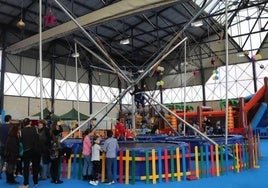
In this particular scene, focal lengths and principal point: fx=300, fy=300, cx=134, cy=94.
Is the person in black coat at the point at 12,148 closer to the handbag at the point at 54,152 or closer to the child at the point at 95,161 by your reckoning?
the handbag at the point at 54,152

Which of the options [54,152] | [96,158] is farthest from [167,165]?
[54,152]

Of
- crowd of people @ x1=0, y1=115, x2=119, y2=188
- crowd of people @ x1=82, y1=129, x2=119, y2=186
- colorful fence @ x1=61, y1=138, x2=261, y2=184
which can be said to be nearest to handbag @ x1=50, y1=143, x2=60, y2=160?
crowd of people @ x1=0, y1=115, x2=119, y2=188

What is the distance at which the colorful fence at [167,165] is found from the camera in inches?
265

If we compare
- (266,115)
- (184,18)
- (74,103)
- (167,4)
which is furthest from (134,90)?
(74,103)

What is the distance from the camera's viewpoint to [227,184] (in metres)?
6.31

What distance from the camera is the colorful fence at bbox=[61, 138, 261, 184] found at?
674 cm

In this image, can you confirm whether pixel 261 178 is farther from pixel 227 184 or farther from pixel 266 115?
pixel 266 115

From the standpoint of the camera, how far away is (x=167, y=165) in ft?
22.4

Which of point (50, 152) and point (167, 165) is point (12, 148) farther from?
point (167, 165)

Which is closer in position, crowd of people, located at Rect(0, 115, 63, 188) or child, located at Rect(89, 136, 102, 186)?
crowd of people, located at Rect(0, 115, 63, 188)

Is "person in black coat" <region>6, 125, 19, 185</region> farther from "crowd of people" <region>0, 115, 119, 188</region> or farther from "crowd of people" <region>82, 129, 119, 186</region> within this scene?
"crowd of people" <region>82, 129, 119, 186</region>

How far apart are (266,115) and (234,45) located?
452 inches

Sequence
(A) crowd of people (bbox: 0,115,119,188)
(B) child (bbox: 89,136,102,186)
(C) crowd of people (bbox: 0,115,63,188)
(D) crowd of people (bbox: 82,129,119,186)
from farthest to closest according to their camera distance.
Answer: (B) child (bbox: 89,136,102,186), (D) crowd of people (bbox: 82,129,119,186), (A) crowd of people (bbox: 0,115,119,188), (C) crowd of people (bbox: 0,115,63,188)

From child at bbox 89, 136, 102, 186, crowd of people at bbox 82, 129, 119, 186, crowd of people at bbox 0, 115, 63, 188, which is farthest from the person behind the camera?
child at bbox 89, 136, 102, 186
